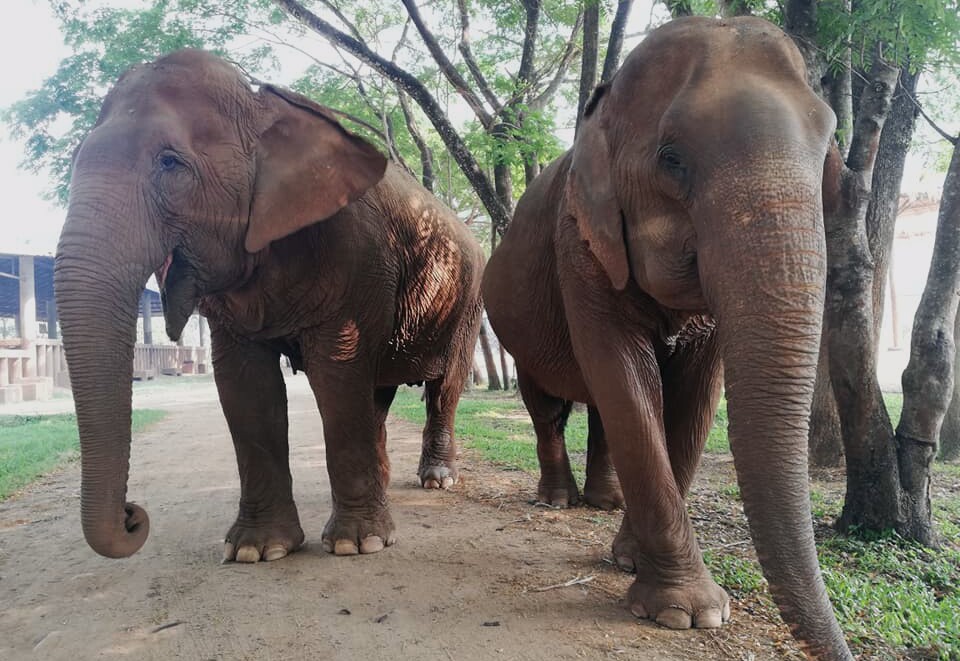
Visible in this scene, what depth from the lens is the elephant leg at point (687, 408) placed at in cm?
366

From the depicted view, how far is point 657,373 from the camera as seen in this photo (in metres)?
3.33

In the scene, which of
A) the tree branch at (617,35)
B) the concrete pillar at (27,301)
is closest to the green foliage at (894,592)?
the tree branch at (617,35)

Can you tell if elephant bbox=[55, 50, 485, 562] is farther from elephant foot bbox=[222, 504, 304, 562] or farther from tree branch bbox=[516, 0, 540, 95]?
tree branch bbox=[516, 0, 540, 95]

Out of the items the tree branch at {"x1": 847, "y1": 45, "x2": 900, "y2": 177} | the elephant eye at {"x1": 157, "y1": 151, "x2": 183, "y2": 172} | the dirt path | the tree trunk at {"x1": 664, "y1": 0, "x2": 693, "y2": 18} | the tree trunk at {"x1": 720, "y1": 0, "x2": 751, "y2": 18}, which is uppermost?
the tree trunk at {"x1": 664, "y1": 0, "x2": 693, "y2": 18}

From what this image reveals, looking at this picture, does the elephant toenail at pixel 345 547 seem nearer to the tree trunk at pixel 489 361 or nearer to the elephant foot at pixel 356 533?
the elephant foot at pixel 356 533

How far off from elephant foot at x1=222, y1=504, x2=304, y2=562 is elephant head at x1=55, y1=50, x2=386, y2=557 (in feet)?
3.32

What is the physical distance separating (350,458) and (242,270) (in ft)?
4.05

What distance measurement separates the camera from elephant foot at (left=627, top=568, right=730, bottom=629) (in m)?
2.90

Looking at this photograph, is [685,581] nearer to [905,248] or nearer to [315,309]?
[315,309]

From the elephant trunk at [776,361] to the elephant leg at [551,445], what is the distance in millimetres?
3054

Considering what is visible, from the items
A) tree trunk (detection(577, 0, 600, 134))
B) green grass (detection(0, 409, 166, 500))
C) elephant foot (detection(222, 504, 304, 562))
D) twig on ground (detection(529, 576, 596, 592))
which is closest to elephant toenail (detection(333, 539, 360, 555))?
elephant foot (detection(222, 504, 304, 562))

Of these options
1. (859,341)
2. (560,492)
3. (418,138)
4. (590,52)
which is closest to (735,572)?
(859,341)

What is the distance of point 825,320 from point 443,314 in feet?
9.22

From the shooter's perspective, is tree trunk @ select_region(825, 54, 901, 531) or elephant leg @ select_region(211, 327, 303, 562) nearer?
tree trunk @ select_region(825, 54, 901, 531)
